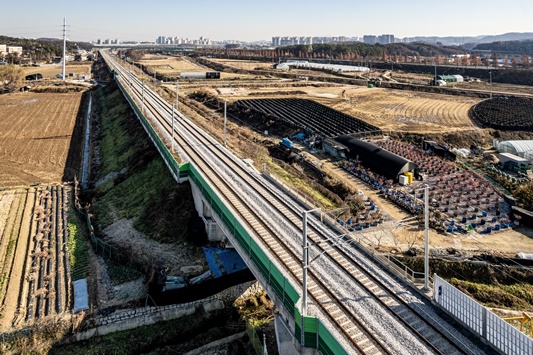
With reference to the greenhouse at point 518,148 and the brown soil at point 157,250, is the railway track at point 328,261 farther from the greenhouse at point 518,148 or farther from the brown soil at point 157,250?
the greenhouse at point 518,148

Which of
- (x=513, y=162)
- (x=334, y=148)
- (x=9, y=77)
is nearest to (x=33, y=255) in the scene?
(x=334, y=148)

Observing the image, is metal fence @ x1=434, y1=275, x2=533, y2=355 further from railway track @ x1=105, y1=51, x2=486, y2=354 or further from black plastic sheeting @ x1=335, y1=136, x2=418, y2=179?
black plastic sheeting @ x1=335, y1=136, x2=418, y2=179

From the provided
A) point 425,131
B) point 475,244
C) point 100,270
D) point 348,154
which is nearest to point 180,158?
point 100,270

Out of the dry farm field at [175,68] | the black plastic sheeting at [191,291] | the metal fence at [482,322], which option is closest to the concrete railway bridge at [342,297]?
the metal fence at [482,322]

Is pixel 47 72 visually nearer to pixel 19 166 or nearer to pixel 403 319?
pixel 19 166

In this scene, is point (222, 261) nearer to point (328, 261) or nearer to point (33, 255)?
point (328, 261)

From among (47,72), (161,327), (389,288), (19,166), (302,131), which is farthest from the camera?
(47,72)

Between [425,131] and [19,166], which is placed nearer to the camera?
[19,166]
